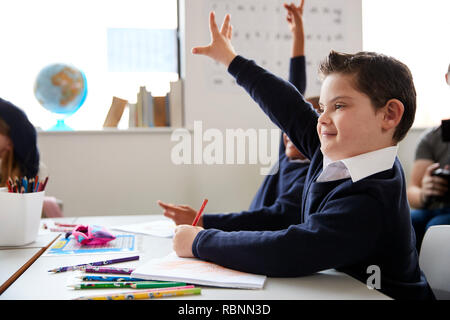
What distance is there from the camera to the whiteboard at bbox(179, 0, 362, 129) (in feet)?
7.44

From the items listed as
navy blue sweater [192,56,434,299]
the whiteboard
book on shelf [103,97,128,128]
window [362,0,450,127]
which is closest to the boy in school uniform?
navy blue sweater [192,56,434,299]

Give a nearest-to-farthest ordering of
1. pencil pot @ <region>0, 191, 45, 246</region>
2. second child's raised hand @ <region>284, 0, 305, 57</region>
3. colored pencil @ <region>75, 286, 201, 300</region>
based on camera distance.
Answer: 1. colored pencil @ <region>75, 286, 201, 300</region>
2. pencil pot @ <region>0, 191, 45, 246</region>
3. second child's raised hand @ <region>284, 0, 305, 57</region>

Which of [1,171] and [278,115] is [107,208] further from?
[278,115]

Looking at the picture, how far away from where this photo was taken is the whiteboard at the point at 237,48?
227 centimetres

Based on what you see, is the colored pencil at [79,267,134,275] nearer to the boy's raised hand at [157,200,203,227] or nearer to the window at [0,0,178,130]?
the boy's raised hand at [157,200,203,227]

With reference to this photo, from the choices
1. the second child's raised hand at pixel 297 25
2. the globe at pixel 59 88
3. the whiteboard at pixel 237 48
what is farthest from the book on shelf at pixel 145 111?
the second child's raised hand at pixel 297 25

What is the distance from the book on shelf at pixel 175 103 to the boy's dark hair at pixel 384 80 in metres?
1.71

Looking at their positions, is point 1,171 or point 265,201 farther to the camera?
point 1,171

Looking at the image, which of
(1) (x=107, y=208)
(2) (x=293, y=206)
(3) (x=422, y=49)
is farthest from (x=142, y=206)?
(3) (x=422, y=49)

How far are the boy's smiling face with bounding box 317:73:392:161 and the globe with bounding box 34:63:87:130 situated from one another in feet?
5.86

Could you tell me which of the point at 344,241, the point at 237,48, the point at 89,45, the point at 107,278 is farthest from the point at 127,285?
the point at 89,45

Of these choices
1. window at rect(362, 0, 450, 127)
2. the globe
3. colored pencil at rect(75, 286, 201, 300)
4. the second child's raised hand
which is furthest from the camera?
the globe

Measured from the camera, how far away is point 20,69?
2.18 metres

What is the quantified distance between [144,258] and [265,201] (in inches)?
25.4
